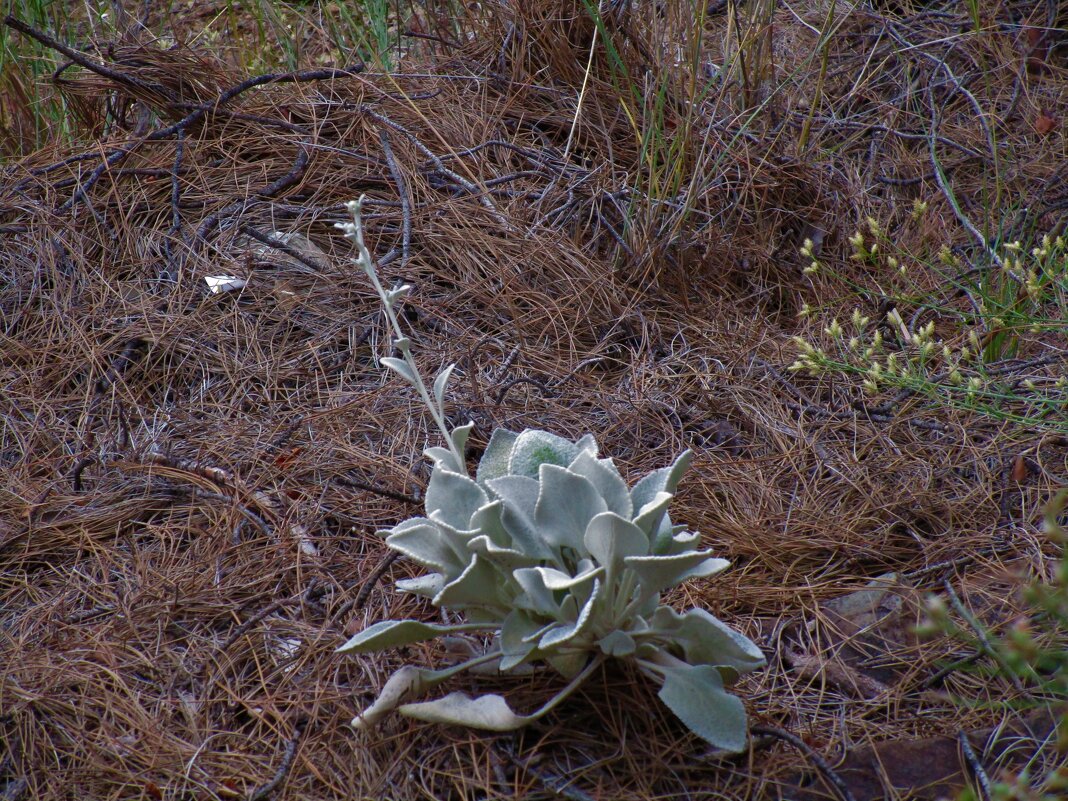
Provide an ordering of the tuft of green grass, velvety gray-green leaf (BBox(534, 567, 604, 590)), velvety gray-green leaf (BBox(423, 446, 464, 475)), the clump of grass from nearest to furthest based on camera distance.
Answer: velvety gray-green leaf (BBox(534, 567, 604, 590))
velvety gray-green leaf (BBox(423, 446, 464, 475))
the clump of grass
the tuft of green grass

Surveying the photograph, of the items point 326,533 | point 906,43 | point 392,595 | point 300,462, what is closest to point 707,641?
point 392,595

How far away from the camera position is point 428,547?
5.19 feet

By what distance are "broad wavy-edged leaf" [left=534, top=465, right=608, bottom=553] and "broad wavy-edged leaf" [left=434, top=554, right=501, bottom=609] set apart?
4.6 inches

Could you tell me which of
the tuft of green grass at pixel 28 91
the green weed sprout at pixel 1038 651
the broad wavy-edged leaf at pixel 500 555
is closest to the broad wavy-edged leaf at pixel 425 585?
the broad wavy-edged leaf at pixel 500 555

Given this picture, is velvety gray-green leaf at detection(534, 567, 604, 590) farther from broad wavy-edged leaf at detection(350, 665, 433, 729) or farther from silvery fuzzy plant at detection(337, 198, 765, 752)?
broad wavy-edged leaf at detection(350, 665, 433, 729)

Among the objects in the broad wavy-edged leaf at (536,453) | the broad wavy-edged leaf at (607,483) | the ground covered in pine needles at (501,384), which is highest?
the broad wavy-edged leaf at (607,483)

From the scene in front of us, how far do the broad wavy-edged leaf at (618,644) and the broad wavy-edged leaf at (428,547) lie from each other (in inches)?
11.0

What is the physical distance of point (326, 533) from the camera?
6.89 ft

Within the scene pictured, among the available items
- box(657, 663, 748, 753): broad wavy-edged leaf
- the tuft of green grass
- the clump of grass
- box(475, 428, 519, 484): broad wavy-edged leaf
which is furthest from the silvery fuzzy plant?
the tuft of green grass

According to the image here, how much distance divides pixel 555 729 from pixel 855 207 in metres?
2.49

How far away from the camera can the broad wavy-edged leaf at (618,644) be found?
1.54 meters

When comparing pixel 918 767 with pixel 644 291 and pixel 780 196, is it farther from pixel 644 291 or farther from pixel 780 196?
pixel 780 196

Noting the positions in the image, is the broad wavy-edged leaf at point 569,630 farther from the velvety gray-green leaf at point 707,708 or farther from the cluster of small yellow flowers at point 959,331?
the cluster of small yellow flowers at point 959,331

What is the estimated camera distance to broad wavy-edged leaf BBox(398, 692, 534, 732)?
1511 millimetres
